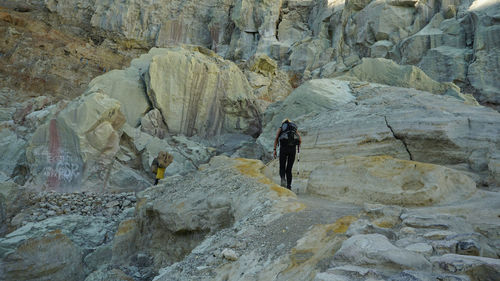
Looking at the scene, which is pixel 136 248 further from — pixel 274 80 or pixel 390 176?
pixel 274 80

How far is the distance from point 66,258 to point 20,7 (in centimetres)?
3951

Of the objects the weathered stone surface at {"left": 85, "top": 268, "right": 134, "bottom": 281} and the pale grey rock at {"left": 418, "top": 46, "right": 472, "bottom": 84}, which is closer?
the weathered stone surface at {"left": 85, "top": 268, "right": 134, "bottom": 281}

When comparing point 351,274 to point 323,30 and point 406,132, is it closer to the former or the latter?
point 406,132

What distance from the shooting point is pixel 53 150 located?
40.9ft

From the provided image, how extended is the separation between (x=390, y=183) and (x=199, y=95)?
14.2 metres

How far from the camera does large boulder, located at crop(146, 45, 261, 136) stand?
17422 mm

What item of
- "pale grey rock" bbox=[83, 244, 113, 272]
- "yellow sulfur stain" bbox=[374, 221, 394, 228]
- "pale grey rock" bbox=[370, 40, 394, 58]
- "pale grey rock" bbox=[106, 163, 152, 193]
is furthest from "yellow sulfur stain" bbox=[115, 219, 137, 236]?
"pale grey rock" bbox=[370, 40, 394, 58]

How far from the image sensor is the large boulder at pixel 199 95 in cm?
1742

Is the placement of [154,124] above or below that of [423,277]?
below

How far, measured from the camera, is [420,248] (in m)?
2.84

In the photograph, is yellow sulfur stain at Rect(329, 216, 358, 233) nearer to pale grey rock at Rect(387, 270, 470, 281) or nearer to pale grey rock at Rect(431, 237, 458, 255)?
pale grey rock at Rect(431, 237, 458, 255)

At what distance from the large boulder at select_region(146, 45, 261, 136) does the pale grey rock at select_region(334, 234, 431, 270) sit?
1548cm

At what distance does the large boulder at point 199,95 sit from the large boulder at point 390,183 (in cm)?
1269

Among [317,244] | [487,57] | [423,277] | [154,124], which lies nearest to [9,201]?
[154,124]
